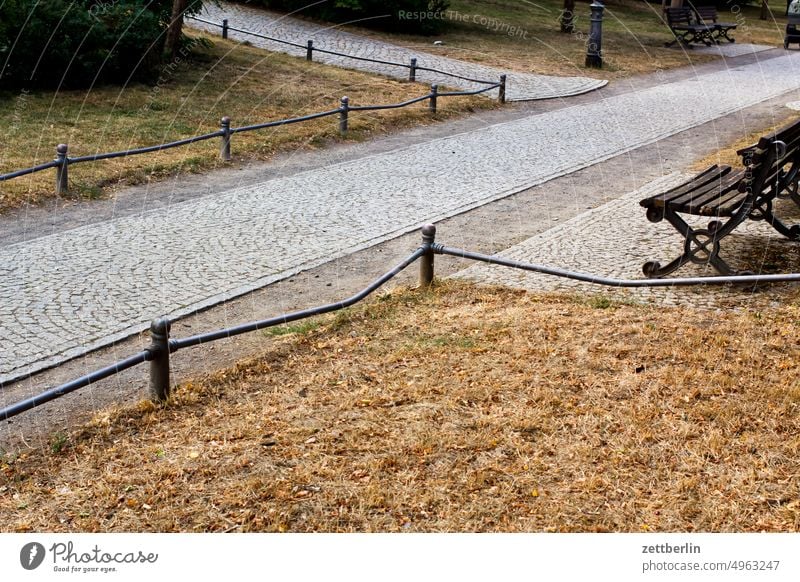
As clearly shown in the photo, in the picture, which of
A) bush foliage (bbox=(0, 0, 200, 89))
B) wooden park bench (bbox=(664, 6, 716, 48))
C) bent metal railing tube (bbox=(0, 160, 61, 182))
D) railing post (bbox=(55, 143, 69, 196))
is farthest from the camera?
wooden park bench (bbox=(664, 6, 716, 48))

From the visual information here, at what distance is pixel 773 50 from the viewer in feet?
100

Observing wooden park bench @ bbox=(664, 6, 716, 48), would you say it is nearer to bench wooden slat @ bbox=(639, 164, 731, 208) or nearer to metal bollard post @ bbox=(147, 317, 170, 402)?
bench wooden slat @ bbox=(639, 164, 731, 208)

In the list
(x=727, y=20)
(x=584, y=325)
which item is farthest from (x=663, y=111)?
(x=727, y=20)

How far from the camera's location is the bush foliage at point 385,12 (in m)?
25.9

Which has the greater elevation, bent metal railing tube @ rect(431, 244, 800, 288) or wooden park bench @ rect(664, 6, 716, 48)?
wooden park bench @ rect(664, 6, 716, 48)

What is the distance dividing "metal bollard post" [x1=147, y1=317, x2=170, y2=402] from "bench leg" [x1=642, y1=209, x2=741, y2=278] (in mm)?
4224

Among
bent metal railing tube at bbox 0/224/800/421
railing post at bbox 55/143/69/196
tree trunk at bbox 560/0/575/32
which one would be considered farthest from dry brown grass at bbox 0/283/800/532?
tree trunk at bbox 560/0/575/32

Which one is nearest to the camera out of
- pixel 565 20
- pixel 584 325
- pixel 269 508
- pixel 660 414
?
pixel 269 508

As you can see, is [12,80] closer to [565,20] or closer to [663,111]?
[663,111]

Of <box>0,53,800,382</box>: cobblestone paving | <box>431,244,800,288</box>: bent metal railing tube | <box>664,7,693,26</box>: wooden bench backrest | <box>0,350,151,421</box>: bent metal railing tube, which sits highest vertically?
<box>664,7,693,26</box>: wooden bench backrest

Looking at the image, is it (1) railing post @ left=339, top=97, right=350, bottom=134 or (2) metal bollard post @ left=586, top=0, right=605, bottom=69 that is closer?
(1) railing post @ left=339, top=97, right=350, bottom=134

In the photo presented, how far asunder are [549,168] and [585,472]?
29.3ft

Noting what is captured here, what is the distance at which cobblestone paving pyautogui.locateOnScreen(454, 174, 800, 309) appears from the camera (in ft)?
25.3

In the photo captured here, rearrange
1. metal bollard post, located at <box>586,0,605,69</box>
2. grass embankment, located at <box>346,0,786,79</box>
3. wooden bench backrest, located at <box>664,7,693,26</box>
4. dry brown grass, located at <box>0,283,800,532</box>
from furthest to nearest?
wooden bench backrest, located at <box>664,7,693,26</box> < grass embankment, located at <box>346,0,786,79</box> < metal bollard post, located at <box>586,0,605,69</box> < dry brown grass, located at <box>0,283,800,532</box>
